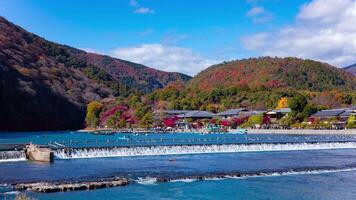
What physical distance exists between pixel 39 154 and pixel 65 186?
1343cm

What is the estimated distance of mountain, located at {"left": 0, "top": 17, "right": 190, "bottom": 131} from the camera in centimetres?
11612

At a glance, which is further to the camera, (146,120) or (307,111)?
(146,120)

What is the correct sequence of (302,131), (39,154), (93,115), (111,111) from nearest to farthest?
(39,154)
(302,131)
(111,111)
(93,115)

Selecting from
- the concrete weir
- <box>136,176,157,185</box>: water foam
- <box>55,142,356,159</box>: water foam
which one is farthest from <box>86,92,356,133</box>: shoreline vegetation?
<box>136,176,157,185</box>: water foam

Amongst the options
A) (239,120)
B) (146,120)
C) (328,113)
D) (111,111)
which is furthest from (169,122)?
(328,113)

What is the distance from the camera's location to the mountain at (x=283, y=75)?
154m

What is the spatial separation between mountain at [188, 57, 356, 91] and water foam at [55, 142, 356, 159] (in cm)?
9525

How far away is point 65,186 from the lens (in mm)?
24094

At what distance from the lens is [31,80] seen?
12850 cm

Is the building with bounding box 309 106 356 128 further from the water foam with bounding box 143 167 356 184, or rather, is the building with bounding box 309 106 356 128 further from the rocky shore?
the rocky shore

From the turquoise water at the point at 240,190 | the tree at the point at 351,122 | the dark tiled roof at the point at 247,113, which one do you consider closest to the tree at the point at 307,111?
the tree at the point at 351,122

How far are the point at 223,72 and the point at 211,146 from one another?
13743cm

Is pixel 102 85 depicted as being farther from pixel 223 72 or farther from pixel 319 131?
pixel 319 131

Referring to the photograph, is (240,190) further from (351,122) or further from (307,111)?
(307,111)
